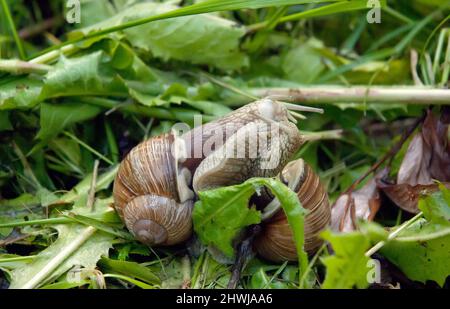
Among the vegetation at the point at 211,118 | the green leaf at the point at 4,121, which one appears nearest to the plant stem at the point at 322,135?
the vegetation at the point at 211,118

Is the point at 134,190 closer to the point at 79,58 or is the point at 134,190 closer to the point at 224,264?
the point at 224,264

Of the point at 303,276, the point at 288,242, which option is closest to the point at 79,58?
the point at 288,242

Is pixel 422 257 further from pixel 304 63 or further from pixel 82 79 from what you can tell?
pixel 82 79

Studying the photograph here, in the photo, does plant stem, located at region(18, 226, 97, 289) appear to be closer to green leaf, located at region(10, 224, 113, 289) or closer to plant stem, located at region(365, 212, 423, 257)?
green leaf, located at region(10, 224, 113, 289)

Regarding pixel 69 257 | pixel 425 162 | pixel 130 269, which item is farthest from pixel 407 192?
pixel 69 257

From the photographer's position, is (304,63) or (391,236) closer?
(391,236)
